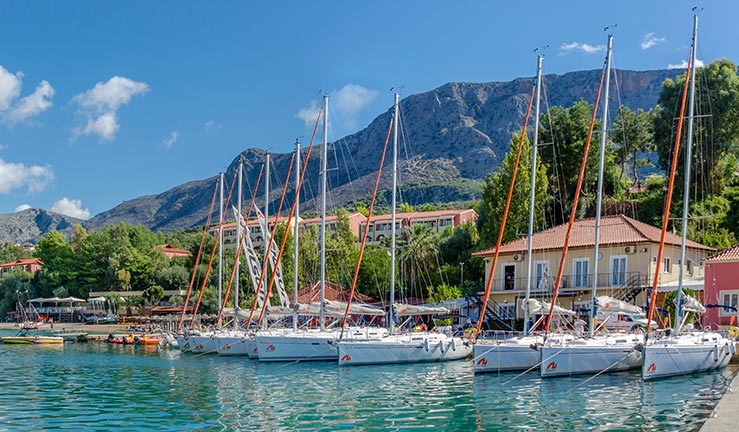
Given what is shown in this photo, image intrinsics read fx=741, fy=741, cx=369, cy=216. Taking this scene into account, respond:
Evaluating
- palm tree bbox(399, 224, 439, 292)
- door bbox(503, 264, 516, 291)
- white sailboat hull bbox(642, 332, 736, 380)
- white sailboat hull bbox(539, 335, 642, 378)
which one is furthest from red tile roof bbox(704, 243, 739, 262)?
palm tree bbox(399, 224, 439, 292)

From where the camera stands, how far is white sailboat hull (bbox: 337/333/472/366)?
40250mm

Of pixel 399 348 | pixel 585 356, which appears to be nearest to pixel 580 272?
pixel 399 348

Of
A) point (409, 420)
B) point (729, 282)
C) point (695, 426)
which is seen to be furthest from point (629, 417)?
point (729, 282)

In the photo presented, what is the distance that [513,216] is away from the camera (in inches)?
2422

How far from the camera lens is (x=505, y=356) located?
3475 cm

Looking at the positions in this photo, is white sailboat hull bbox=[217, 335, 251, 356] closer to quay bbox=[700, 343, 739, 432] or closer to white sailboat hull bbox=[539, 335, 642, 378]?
white sailboat hull bbox=[539, 335, 642, 378]

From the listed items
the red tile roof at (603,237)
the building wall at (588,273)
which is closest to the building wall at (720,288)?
the building wall at (588,273)

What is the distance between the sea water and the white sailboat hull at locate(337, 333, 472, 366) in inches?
28.1

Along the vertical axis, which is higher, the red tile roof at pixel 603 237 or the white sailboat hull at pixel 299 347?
the red tile roof at pixel 603 237

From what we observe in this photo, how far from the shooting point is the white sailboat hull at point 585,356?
Result: 32.5 metres

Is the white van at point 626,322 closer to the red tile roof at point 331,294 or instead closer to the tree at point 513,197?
the tree at point 513,197

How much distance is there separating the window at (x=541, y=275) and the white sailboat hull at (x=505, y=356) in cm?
1642

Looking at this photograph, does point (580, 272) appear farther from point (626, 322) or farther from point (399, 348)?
point (399, 348)

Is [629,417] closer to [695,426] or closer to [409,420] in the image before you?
[695,426]
